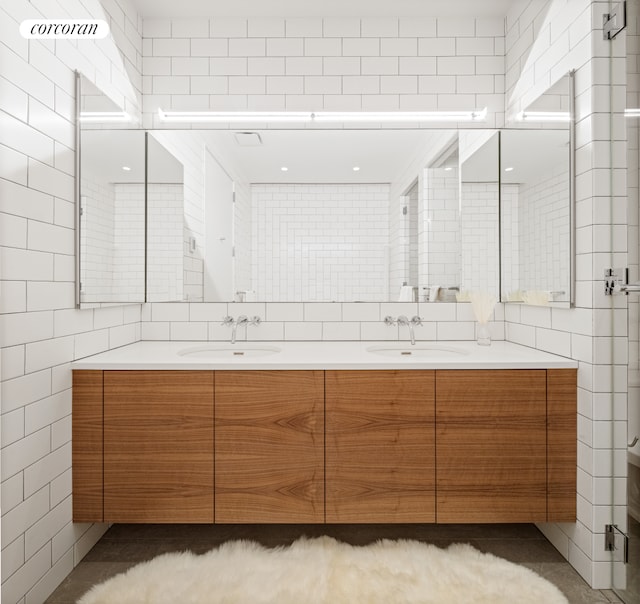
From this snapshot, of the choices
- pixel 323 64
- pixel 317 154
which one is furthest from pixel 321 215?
pixel 323 64

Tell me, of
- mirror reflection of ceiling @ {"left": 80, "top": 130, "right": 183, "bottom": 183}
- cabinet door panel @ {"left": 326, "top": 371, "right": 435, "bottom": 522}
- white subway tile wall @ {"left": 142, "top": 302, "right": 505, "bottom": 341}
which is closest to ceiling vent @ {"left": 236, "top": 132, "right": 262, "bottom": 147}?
mirror reflection of ceiling @ {"left": 80, "top": 130, "right": 183, "bottom": 183}

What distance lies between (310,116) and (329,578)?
2.29 meters

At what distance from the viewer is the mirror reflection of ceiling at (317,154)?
2512 mm

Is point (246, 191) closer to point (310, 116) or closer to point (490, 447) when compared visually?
point (310, 116)

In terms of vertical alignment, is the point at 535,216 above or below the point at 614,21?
below

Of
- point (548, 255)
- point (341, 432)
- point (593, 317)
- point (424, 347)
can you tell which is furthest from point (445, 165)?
point (341, 432)

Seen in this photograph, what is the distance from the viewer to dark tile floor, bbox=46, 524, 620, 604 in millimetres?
1845

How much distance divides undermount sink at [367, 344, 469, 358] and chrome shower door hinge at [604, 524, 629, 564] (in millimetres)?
982

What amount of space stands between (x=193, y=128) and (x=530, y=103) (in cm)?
180

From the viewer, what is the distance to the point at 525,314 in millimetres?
2342

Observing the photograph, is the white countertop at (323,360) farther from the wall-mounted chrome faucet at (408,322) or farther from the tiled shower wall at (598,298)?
the wall-mounted chrome faucet at (408,322)

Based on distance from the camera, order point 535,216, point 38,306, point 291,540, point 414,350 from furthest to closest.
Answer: point 414,350, point 535,216, point 291,540, point 38,306

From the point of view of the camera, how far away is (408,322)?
2471 mm

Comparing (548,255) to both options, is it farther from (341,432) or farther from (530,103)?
(341,432)
